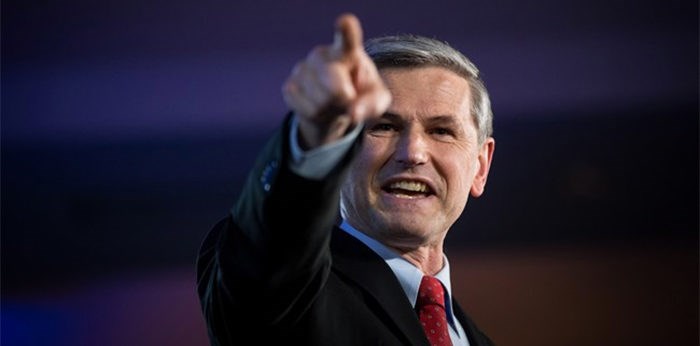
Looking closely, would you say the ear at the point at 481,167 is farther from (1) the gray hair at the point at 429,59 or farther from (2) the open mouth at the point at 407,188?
(2) the open mouth at the point at 407,188

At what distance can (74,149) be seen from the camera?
7.16ft

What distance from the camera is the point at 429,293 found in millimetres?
1091

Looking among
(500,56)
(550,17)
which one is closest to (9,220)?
(500,56)

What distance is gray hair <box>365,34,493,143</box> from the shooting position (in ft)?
3.85

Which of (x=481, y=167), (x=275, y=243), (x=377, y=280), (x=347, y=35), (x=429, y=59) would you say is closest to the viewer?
(x=347, y=35)

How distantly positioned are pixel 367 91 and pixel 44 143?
1.70 m

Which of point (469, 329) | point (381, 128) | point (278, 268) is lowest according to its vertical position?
point (469, 329)

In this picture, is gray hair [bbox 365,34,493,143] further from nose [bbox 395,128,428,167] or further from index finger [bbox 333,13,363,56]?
index finger [bbox 333,13,363,56]

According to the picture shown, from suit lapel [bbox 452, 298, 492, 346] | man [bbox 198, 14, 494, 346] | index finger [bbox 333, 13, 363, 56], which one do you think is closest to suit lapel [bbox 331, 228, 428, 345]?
man [bbox 198, 14, 494, 346]

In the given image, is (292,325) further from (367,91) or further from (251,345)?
(367,91)

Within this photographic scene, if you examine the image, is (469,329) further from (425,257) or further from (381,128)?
(381,128)

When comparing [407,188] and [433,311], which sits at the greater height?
[407,188]

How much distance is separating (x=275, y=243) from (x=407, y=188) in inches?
15.9

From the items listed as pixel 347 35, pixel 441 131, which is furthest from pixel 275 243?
pixel 441 131
